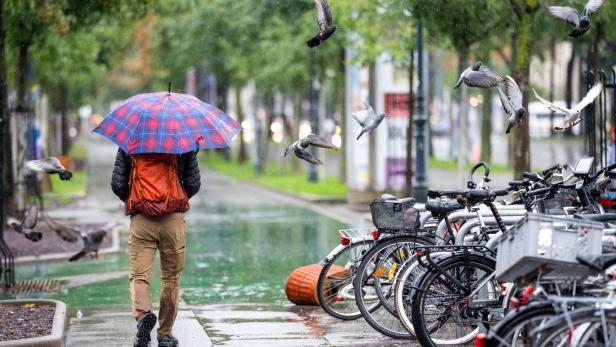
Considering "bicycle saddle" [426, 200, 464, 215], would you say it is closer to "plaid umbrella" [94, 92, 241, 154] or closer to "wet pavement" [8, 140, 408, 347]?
"wet pavement" [8, 140, 408, 347]

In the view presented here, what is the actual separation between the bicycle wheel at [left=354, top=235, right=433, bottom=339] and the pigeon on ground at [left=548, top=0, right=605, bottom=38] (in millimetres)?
2705

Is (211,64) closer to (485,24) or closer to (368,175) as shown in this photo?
(368,175)

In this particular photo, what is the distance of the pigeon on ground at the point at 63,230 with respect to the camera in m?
15.0

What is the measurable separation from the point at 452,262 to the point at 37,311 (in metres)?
4.29

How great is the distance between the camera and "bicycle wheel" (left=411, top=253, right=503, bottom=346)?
26.1 feet

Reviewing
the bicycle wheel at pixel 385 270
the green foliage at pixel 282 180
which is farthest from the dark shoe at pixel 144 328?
the green foliage at pixel 282 180

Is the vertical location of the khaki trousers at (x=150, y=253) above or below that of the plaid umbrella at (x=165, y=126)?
below

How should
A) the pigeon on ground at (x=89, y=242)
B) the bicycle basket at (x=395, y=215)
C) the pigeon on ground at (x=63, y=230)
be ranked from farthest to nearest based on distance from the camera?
the pigeon on ground at (x=63, y=230), the pigeon on ground at (x=89, y=242), the bicycle basket at (x=395, y=215)

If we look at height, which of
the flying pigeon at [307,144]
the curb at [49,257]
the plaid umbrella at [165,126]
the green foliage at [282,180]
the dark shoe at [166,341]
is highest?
the plaid umbrella at [165,126]

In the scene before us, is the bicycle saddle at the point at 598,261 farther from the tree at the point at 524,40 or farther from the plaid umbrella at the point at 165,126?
the tree at the point at 524,40

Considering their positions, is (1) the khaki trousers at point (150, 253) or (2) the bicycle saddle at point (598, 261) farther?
(1) the khaki trousers at point (150, 253)

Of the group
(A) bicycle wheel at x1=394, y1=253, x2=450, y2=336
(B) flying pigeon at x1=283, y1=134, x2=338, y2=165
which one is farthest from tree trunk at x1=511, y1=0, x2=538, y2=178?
(A) bicycle wheel at x1=394, y1=253, x2=450, y2=336

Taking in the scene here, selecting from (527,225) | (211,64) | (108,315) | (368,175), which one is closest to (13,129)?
(368,175)

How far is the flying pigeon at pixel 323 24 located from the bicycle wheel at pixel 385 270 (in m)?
2.19
